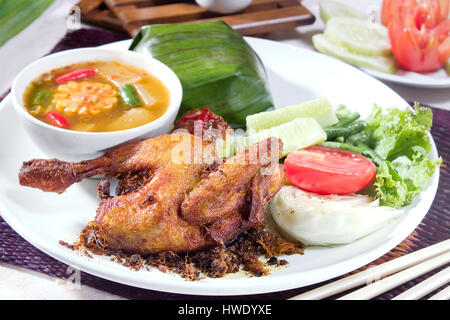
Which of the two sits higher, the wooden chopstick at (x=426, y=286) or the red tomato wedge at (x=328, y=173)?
the red tomato wedge at (x=328, y=173)

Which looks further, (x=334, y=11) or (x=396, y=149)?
(x=334, y=11)

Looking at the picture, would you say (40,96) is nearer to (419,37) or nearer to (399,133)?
(399,133)

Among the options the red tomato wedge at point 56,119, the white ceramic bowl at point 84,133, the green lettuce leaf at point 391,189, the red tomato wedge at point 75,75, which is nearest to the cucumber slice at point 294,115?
the white ceramic bowl at point 84,133

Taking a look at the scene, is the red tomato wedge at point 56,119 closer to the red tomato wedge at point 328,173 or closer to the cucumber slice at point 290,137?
the cucumber slice at point 290,137

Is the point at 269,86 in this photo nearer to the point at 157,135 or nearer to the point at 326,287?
the point at 157,135

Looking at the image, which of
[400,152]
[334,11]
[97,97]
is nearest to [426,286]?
[400,152]

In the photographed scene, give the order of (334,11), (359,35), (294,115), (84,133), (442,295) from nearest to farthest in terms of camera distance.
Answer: (442,295) → (84,133) → (294,115) → (359,35) → (334,11)
